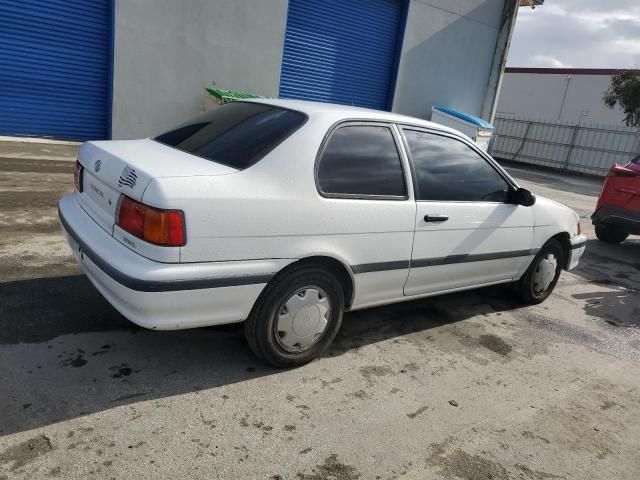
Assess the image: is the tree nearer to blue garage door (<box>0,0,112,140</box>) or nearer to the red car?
the red car

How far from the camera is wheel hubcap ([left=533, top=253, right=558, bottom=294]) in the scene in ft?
16.1

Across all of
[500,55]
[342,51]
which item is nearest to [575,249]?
[342,51]

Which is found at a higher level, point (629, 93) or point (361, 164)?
point (629, 93)

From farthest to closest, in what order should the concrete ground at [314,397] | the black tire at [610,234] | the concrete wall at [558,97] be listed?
the concrete wall at [558,97]
the black tire at [610,234]
the concrete ground at [314,397]

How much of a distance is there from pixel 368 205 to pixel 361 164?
273mm

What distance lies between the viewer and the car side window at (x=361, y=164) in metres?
3.23

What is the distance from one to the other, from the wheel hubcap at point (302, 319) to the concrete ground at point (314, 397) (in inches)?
8.2

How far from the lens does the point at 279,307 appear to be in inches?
122

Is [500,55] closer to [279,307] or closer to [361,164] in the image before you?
[361,164]

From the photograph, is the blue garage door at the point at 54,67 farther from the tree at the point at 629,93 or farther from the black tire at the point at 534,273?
the tree at the point at 629,93

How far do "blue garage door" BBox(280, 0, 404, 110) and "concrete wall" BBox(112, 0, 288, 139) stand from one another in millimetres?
735

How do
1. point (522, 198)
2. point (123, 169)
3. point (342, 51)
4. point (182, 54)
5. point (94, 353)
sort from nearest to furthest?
point (123, 169) < point (94, 353) < point (522, 198) < point (182, 54) < point (342, 51)

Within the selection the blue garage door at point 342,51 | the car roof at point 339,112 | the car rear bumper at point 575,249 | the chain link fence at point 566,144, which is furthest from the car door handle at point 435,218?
the chain link fence at point 566,144

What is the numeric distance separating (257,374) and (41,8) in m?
9.46
